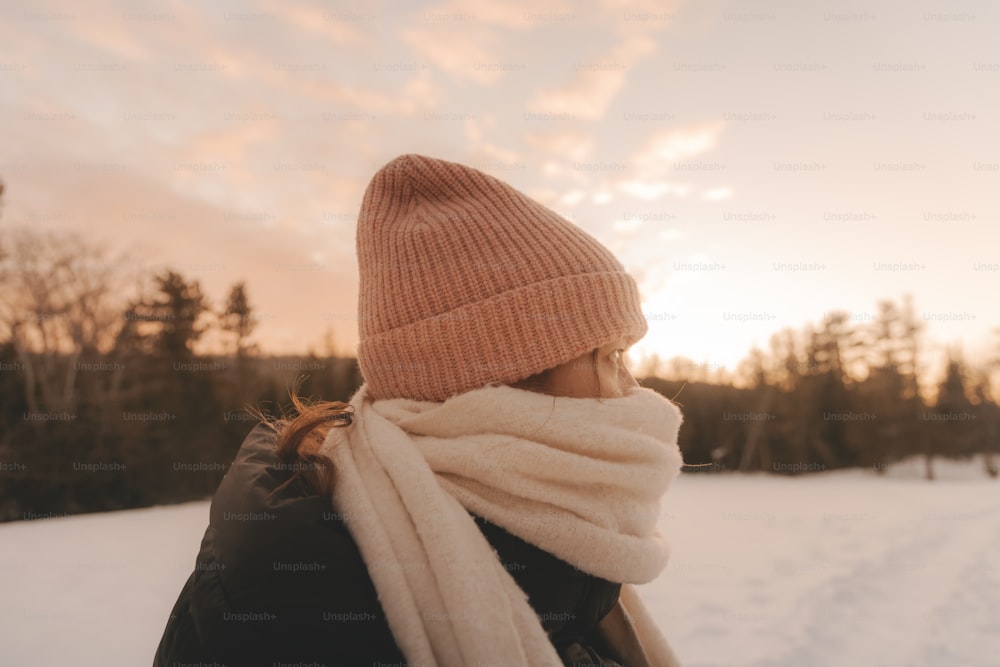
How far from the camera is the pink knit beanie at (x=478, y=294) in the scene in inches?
53.9

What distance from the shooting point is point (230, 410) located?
1858cm

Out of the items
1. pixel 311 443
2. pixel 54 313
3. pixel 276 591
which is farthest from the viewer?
pixel 54 313

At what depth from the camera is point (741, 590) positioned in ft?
21.2

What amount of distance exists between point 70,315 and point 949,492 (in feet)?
95.0

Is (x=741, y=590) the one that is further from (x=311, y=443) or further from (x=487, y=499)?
(x=311, y=443)

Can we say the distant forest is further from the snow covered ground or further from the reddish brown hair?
the reddish brown hair

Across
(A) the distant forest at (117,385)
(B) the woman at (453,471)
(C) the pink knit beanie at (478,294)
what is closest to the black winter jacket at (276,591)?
(B) the woman at (453,471)

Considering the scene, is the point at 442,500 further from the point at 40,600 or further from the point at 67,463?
the point at 67,463

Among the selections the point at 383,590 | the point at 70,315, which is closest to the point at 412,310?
the point at 383,590

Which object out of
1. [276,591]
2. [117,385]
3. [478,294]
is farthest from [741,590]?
[117,385]

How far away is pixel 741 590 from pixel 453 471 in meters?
6.48

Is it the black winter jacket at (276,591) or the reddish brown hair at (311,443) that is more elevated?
the reddish brown hair at (311,443)

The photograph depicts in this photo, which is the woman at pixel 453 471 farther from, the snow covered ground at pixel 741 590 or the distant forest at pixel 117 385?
the distant forest at pixel 117 385

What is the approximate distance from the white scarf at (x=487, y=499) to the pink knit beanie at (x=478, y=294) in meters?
0.09
